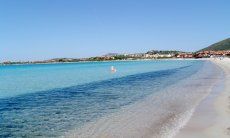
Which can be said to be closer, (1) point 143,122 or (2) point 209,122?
(2) point 209,122

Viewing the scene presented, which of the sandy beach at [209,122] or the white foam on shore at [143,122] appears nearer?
the sandy beach at [209,122]

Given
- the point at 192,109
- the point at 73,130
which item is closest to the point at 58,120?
the point at 73,130

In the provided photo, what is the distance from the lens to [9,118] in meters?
17.1

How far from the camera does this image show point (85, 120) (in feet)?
52.0

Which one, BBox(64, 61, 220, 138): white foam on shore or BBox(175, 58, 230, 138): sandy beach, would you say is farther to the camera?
BBox(64, 61, 220, 138): white foam on shore

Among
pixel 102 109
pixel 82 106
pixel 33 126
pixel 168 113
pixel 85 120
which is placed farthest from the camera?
pixel 82 106

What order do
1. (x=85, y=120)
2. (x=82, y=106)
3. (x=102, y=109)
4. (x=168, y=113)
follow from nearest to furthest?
(x=85, y=120) → (x=168, y=113) → (x=102, y=109) → (x=82, y=106)

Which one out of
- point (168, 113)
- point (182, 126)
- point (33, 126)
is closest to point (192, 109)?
point (168, 113)

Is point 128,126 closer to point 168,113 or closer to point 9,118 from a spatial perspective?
point 168,113

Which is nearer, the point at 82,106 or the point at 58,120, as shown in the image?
the point at 58,120

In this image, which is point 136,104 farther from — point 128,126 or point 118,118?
point 128,126

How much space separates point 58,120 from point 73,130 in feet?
7.97

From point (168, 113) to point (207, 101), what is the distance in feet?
15.5

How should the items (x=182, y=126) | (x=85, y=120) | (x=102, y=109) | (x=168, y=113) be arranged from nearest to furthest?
(x=182, y=126) → (x=85, y=120) → (x=168, y=113) → (x=102, y=109)
